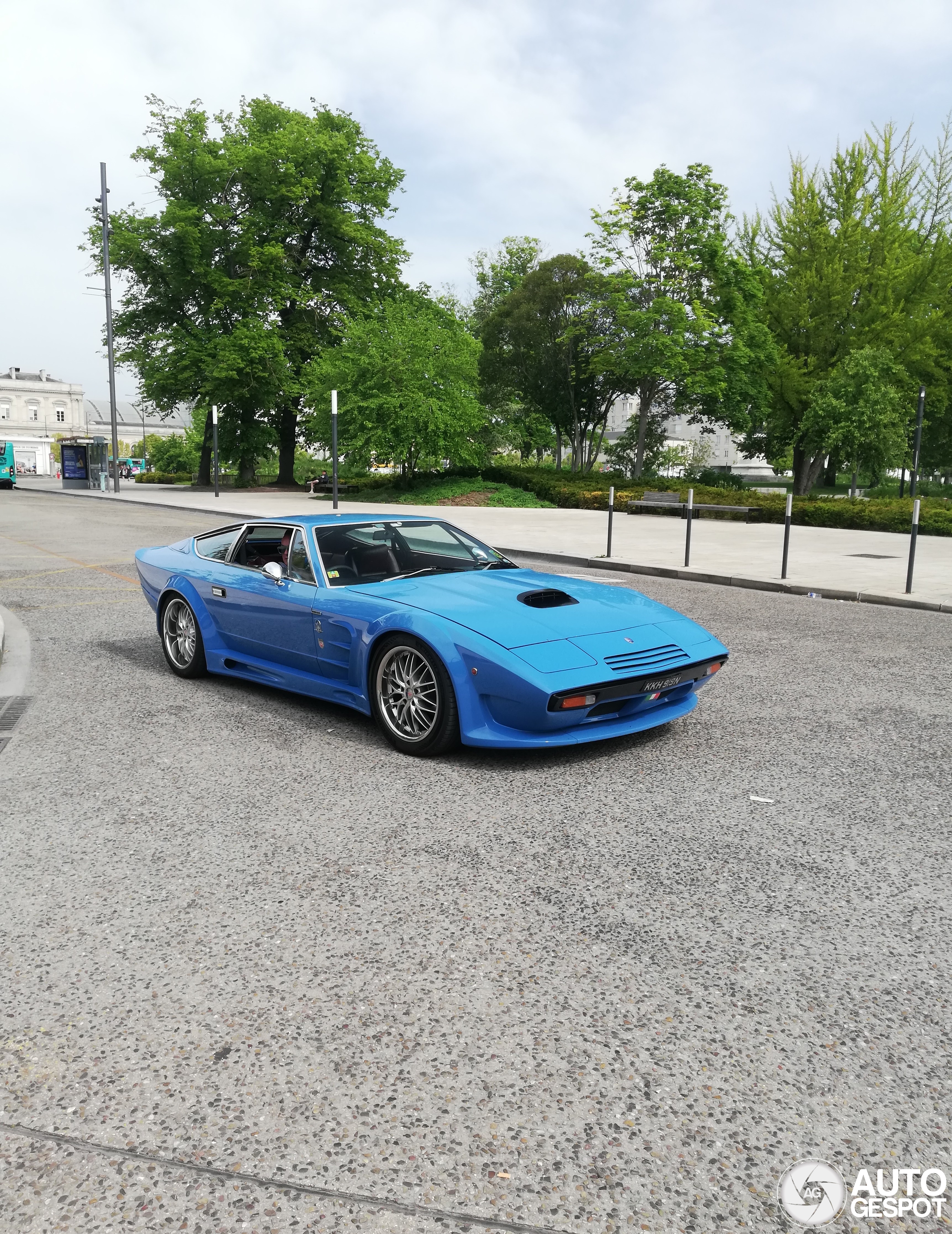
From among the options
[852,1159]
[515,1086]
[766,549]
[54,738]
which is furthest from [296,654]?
[766,549]

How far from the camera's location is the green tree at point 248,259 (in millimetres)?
41719

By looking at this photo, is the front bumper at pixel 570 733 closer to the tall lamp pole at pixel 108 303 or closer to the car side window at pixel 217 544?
the car side window at pixel 217 544

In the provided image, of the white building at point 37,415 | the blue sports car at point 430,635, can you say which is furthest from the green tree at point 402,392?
the white building at point 37,415

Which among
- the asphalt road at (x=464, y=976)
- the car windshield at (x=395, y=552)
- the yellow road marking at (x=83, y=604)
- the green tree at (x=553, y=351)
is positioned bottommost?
the yellow road marking at (x=83, y=604)

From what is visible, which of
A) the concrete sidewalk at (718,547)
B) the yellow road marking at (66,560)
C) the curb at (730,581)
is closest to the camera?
the curb at (730,581)

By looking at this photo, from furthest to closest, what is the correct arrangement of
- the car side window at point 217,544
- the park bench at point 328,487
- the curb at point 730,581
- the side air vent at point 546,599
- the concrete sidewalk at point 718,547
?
the park bench at point 328,487
the concrete sidewalk at point 718,547
the curb at point 730,581
the car side window at point 217,544
the side air vent at point 546,599

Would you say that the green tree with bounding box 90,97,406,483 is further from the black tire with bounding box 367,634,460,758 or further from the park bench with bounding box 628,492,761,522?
the black tire with bounding box 367,634,460,758

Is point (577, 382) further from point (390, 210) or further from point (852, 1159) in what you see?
point (852, 1159)

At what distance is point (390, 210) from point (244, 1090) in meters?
50.3

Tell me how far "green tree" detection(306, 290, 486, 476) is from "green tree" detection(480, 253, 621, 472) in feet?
28.7

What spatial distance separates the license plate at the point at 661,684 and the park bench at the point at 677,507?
56.3 ft

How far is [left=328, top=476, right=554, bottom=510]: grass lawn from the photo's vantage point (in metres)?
34.0

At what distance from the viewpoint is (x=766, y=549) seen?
704 inches

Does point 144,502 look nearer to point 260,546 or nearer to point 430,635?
point 260,546
